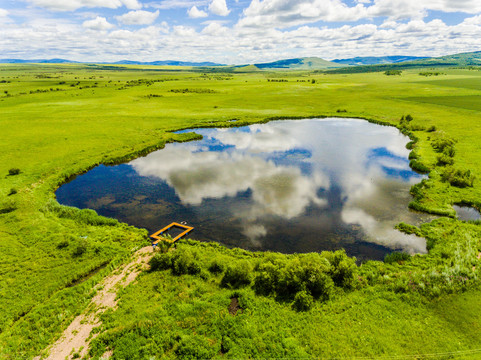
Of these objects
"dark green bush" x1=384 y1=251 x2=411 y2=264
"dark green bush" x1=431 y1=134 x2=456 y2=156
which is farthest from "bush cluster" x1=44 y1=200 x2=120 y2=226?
"dark green bush" x1=431 y1=134 x2=456 y2=156

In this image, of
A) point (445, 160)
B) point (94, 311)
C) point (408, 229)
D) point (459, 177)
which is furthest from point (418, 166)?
point (94, 311)

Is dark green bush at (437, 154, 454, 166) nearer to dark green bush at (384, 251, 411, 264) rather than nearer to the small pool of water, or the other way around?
the small pool of water

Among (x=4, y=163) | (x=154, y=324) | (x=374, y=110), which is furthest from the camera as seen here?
(x=374, y=110)

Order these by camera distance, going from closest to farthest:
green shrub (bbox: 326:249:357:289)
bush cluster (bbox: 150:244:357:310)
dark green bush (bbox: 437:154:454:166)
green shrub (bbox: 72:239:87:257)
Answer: bush cluster (bbox: 150:244:357:310), green shrub (bbox: 326:249:357:289), green shrub (bbox: 72:239:87:257), dark green bush (bbox: 437:154:454:166)

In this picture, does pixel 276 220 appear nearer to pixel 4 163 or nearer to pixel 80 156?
pixel 80 156

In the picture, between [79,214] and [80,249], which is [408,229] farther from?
[79,214]

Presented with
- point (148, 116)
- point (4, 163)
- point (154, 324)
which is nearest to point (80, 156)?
point (4, 163)

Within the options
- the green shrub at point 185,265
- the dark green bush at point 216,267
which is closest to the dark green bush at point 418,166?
the dark green bush at point 216,267
